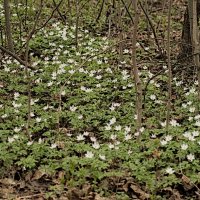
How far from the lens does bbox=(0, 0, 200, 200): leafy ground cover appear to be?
4.29m

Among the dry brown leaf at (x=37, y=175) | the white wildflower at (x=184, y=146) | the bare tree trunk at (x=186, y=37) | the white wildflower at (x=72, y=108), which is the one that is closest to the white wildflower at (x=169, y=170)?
the white wildflower at (x=184, y=146)

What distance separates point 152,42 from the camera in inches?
362

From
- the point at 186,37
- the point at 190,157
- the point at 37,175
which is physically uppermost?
the point at 186,37

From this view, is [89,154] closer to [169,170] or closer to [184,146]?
[169,170]

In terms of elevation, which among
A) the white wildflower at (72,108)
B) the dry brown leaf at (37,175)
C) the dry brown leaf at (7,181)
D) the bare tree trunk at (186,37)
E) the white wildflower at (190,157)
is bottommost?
the dry brown leaf at (7,181)

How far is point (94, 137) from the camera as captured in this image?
17.1 ft

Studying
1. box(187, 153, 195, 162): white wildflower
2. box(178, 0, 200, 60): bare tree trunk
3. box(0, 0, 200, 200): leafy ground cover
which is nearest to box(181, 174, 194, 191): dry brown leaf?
box(0, 0, 200, 200): leafy ground cover

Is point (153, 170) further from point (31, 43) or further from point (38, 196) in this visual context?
point (31, 43)

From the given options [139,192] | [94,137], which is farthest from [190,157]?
[94,137]

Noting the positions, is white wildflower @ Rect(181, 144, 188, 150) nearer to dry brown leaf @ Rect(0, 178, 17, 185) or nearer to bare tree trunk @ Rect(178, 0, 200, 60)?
dry brown leaf @ Rect(0, 178, 17, 185)

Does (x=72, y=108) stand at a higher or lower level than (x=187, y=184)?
higher

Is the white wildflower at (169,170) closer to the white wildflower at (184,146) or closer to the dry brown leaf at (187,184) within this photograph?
Answer: the dry brown leaf at (187,184)

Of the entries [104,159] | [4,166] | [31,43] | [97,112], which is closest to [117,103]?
[97,112]

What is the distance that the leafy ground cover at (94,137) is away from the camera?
429 cm
